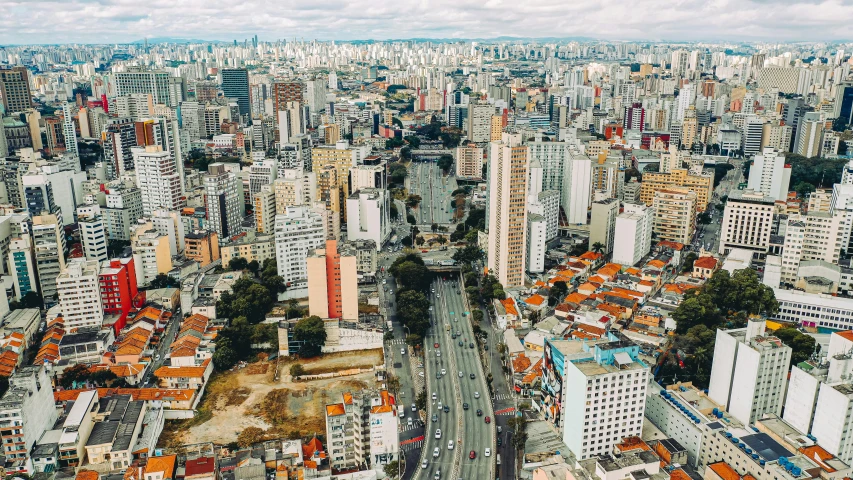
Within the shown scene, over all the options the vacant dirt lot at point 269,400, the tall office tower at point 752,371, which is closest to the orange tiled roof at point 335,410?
the vacant dirt lot at point 269,400

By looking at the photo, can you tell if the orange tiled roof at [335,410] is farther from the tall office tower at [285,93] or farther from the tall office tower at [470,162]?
the tall office tower at [285,93]

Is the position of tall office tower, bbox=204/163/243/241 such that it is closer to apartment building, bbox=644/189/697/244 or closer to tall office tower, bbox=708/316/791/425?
apartment building, bbox=644/189/697/244

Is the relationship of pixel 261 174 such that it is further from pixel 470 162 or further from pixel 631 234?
pixel 631 234

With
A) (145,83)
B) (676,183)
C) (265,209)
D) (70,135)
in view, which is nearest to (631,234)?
(676,183)

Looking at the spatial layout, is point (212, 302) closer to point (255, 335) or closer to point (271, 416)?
point (255, 335)

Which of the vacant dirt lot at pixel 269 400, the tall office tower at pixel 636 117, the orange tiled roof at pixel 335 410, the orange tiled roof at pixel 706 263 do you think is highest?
the tall office tower at pixel 636 117

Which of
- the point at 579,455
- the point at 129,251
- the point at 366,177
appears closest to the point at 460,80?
the point at 366,177
